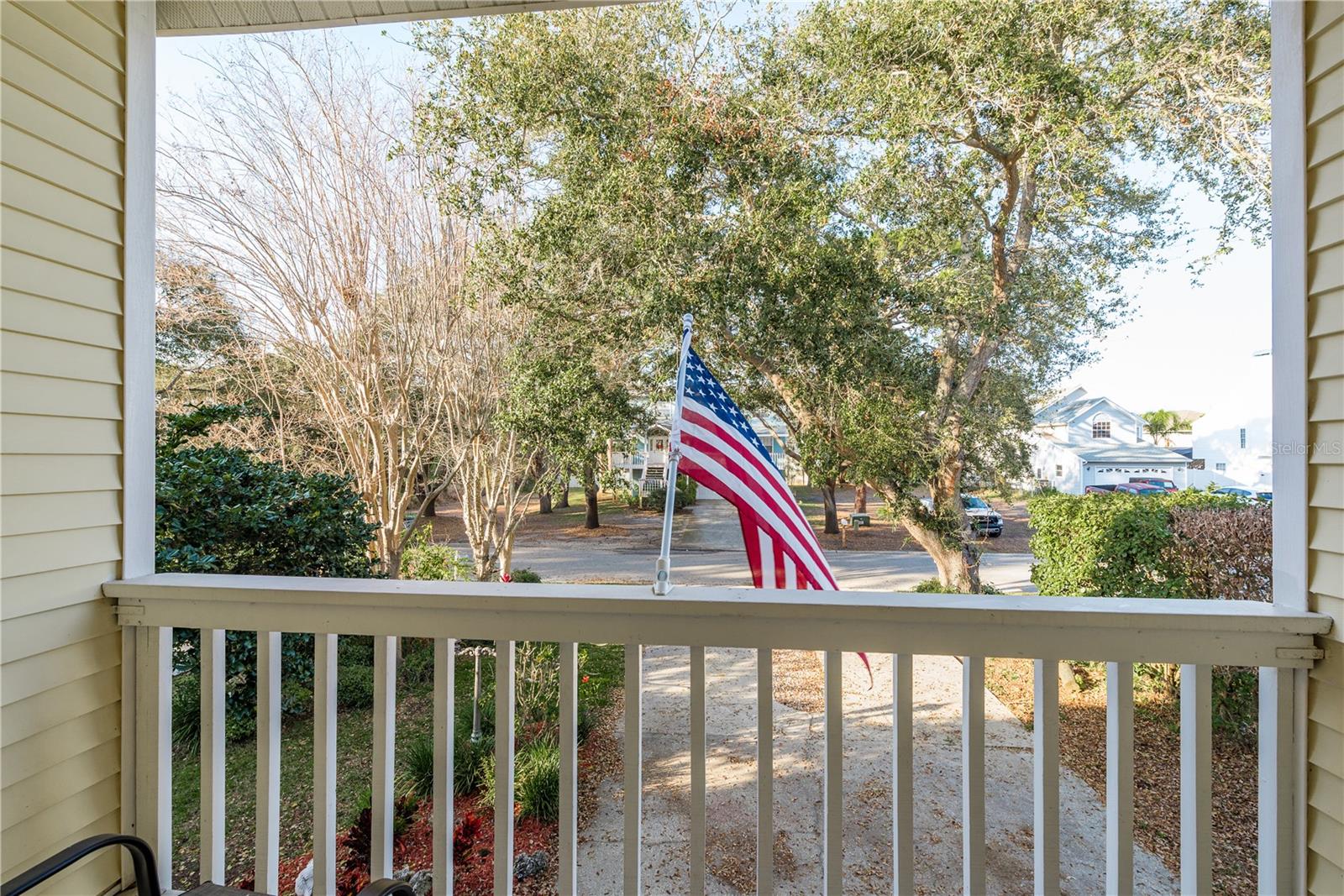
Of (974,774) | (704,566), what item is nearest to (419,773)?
(704,566)

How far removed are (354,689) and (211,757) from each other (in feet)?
6.40

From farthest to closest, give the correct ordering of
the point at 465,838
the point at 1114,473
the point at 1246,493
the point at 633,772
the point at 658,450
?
the point at 658,450
the point at 1114,473
the point at 1246,493
the point at 465,838
the point at 633,772

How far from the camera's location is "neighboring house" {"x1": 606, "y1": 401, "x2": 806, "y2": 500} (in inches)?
112

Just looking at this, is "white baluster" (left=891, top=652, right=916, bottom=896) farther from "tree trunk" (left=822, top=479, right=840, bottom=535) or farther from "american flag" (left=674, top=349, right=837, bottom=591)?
"tree trunk" (left=822, top=479, right=840, bottom=535)

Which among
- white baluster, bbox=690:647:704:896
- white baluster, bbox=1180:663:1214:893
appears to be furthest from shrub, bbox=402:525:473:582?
white baluster, bbox=1180:663:1214:893

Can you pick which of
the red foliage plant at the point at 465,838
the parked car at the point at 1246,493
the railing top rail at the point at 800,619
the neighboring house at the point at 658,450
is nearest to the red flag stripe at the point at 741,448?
the railing top rail at the point at 800,619

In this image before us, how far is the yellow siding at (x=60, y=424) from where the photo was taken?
116 centimetres

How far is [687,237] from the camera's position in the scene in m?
2.87

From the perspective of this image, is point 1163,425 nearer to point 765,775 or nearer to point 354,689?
point 765,775

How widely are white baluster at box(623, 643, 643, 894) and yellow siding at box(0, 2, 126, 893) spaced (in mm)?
1219

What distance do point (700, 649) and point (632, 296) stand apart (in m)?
2.10

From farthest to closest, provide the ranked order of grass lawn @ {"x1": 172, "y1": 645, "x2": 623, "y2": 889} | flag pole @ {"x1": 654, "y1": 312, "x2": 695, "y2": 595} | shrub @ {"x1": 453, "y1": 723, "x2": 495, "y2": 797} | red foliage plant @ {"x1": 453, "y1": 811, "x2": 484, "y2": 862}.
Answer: shrub @ {"x1": 453, "y1": 723, "x2": 495, "y2": 797} → grass lawn @ {"x1": 172, "y1": 645, "x2": 623, "y2": 889} → red foliage plant @ {"x1": 453, "y1": 811, "x2": 484, "y2": 862} → flag pole @ {"x1": 654, "y1": 312, "x2": 695, "y2": 595}

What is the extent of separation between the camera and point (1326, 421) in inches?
40.8

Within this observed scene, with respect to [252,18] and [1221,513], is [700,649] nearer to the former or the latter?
[252,18]
